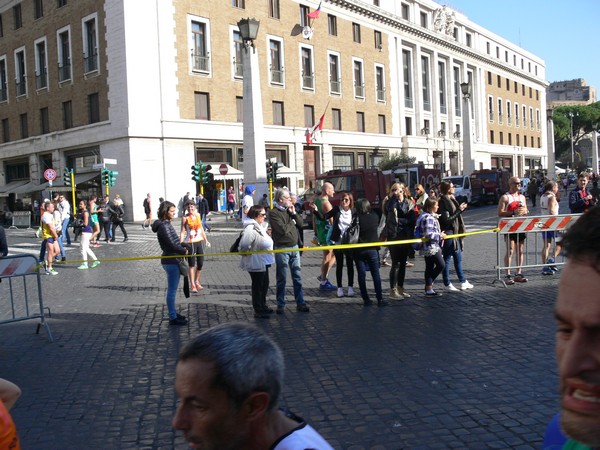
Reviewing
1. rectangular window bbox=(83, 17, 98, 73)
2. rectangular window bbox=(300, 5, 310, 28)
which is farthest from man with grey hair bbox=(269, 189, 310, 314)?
rectangular window bbox=(300, 5, 310, 28)

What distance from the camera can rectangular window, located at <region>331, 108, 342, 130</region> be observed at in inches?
1711

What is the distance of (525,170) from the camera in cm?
7494

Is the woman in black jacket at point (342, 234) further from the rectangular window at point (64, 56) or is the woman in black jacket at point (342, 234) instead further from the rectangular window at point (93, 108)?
the rectangular window at point (64, 56)

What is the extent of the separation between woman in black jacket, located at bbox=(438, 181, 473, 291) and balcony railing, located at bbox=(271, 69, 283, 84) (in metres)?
29.9

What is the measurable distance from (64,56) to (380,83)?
23673 millimetres

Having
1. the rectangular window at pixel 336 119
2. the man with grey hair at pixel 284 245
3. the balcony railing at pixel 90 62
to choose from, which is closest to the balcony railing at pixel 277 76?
the rectangular window at pixel 336 119

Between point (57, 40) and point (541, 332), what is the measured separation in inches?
1461

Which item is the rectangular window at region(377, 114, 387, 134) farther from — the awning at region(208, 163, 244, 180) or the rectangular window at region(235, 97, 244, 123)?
the awning at region(208, 163, 244, 180)

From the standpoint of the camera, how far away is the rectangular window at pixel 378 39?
47688mm

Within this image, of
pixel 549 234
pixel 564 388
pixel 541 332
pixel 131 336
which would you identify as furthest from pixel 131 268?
pixel 564 388

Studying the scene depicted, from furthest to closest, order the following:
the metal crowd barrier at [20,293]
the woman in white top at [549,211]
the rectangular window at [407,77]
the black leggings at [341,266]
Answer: the rectangular window at [407,77] < the woman in white top at [549,211] < the black leggings at [341,266] < the metal crowd barrier at [20,293]

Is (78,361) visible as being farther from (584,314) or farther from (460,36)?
(460,36)

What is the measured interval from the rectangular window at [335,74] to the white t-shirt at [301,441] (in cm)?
4298

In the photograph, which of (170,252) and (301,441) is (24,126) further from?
(301,441)
